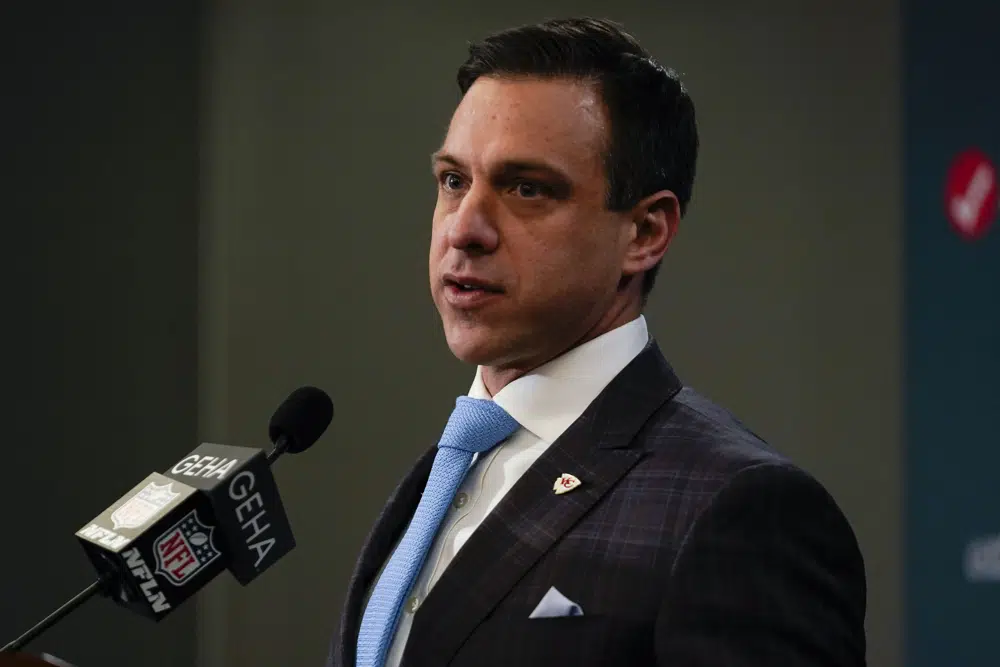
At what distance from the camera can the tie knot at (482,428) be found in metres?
1.36

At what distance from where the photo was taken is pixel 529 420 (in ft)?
4.46

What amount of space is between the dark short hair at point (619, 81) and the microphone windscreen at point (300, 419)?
0.39m

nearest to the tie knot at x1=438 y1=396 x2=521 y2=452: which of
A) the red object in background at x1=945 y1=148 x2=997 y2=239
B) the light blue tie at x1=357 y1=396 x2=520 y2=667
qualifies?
the light blue tie at x1=357 y1=396 x2=520 y2=667

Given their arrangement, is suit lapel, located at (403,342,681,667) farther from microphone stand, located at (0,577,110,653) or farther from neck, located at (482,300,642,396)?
microphone stand, located at (0,577,110,653)

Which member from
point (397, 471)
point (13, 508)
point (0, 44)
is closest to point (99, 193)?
point (0, 44)

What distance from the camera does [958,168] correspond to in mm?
2668

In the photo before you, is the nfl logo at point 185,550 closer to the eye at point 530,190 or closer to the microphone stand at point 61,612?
the microphone stand at point 61,612

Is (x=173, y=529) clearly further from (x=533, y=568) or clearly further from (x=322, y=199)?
(x=322, y=199)

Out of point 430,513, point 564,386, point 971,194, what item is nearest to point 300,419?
point 430,513

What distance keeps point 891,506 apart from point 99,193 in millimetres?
1790

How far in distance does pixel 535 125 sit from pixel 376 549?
516 millimetres

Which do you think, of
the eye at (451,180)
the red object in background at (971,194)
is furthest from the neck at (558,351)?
the red object in background at (971,194)

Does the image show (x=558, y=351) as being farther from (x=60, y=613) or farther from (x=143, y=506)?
(x=60, y=613)

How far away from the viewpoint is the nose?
51.6 inches
